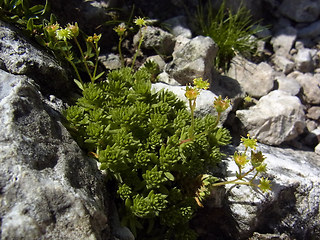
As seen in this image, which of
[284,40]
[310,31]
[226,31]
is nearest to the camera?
[226,31]

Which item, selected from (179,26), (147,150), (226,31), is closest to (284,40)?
(226,31)

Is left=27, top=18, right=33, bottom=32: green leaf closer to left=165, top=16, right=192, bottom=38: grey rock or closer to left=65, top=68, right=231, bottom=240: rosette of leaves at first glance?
left=65, top=68, right=231, bottom=240: rosette of leaves

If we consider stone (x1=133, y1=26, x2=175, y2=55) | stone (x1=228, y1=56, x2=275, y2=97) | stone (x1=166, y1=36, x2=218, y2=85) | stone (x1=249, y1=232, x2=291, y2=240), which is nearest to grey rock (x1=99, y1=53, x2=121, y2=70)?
stone (x1=133, y1=26, x2=175, y2=55)

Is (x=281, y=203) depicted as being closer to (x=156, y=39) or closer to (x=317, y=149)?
(x=317, y=149)

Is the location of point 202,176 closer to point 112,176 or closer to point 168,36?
point 112,176

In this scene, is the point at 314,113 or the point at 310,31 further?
the point at 310,31

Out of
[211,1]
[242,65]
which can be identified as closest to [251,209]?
[242,65]
